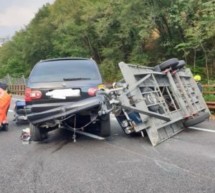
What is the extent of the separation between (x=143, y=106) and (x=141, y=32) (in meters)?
16.1

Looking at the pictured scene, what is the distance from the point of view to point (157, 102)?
310 inches

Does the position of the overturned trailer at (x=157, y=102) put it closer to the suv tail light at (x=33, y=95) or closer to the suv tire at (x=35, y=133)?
the suv tail light at (x=33, y=95)

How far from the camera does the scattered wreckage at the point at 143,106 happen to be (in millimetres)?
7324

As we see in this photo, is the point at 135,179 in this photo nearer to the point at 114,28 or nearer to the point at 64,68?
the point at 64,68

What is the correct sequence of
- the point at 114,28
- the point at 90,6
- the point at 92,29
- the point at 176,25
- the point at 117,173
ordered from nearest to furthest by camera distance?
the point at 117,173 < the point at 176,25 < the point at 114,28 < the point at 90,6 < the point at 92,29

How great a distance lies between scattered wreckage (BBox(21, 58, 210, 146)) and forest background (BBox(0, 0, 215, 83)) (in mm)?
8248

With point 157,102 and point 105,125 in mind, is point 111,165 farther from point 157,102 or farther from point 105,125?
point 157,102

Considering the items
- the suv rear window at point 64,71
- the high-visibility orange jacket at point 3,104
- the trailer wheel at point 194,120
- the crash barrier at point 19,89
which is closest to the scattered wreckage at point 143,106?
the trailer wheel at point 194,120

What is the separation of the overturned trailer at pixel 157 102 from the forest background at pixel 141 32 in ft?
25.9

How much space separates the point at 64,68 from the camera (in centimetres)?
823

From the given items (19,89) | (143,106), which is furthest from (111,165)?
(19,89)

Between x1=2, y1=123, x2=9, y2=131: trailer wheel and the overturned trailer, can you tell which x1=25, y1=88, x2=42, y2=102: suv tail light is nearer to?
the overturned trailer

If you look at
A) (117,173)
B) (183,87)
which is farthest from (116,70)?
(117,173)

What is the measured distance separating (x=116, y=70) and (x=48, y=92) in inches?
908
